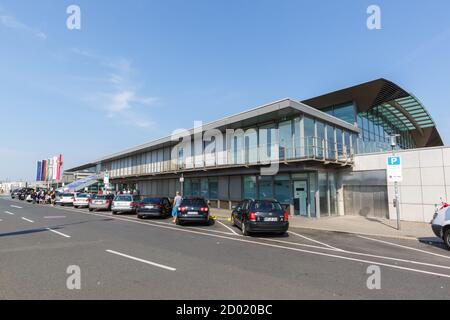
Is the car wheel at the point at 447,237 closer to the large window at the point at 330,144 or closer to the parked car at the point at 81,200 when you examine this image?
the large window at the point at 330,144

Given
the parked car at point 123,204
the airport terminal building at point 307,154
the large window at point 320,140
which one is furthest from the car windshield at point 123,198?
the large window at point 320,140

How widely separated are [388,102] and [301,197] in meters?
15.7

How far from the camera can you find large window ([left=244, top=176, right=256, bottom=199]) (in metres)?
22.3

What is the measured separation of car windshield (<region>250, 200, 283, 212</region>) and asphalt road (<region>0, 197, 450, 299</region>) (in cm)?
130

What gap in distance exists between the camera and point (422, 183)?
56.2 ft

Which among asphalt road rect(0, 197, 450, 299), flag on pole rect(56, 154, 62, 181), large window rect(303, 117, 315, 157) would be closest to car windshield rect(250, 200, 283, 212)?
asphalt road rect(0, 197, 450, 299)

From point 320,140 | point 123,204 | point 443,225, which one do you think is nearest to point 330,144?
point 320,140

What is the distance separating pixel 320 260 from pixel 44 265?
275 inches

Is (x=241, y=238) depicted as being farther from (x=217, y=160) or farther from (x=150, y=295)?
(x=217, y=160)

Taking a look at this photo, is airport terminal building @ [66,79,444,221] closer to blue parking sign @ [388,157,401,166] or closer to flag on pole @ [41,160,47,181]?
blue parking sign @ [388,157,401,166]

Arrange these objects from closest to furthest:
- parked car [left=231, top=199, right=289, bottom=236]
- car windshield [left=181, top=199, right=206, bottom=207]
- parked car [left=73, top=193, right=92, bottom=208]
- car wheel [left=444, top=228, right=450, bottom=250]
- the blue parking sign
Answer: car wheel [left=444, top=228, right=450, bottom=250], parked car [left=231, top=199, right=289, bottom=236], the blue parking sign, car windshield [left=181, top=199, right=206, bottom=207], parked car [left=73, top=193, right=92, bottom=208]

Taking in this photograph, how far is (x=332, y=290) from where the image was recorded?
5312 mm

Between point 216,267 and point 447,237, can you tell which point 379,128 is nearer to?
point 447,237

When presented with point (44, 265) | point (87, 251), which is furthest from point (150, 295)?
point (87, 251)
